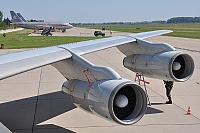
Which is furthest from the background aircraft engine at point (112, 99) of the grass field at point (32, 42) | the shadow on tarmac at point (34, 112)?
the grass field at point (32, 42)

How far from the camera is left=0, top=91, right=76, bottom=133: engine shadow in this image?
29.1 ft

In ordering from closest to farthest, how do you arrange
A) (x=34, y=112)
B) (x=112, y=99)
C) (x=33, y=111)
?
(x=112, y=99) → (x=34, y=112) → (x=33, y=111)

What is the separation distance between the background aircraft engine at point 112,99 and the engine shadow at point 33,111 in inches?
83.2

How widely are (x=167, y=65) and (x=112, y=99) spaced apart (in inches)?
158

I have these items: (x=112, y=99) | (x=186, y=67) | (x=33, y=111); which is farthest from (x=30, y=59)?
(x=186, y=67)

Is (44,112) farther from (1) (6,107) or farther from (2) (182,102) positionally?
(2) (182,102)

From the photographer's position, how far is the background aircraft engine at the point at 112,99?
19.9ft

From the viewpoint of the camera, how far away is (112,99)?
19.5ft

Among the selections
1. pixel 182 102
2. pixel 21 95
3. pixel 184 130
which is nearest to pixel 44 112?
pixel 21 95

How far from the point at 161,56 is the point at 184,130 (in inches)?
101

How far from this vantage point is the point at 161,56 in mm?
9773

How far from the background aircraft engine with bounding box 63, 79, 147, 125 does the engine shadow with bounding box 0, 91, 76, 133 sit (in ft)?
6.94

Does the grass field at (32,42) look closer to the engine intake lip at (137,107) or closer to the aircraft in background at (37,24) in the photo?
the aircraft in background at (37,24)

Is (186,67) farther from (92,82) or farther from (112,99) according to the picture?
(112,99)
